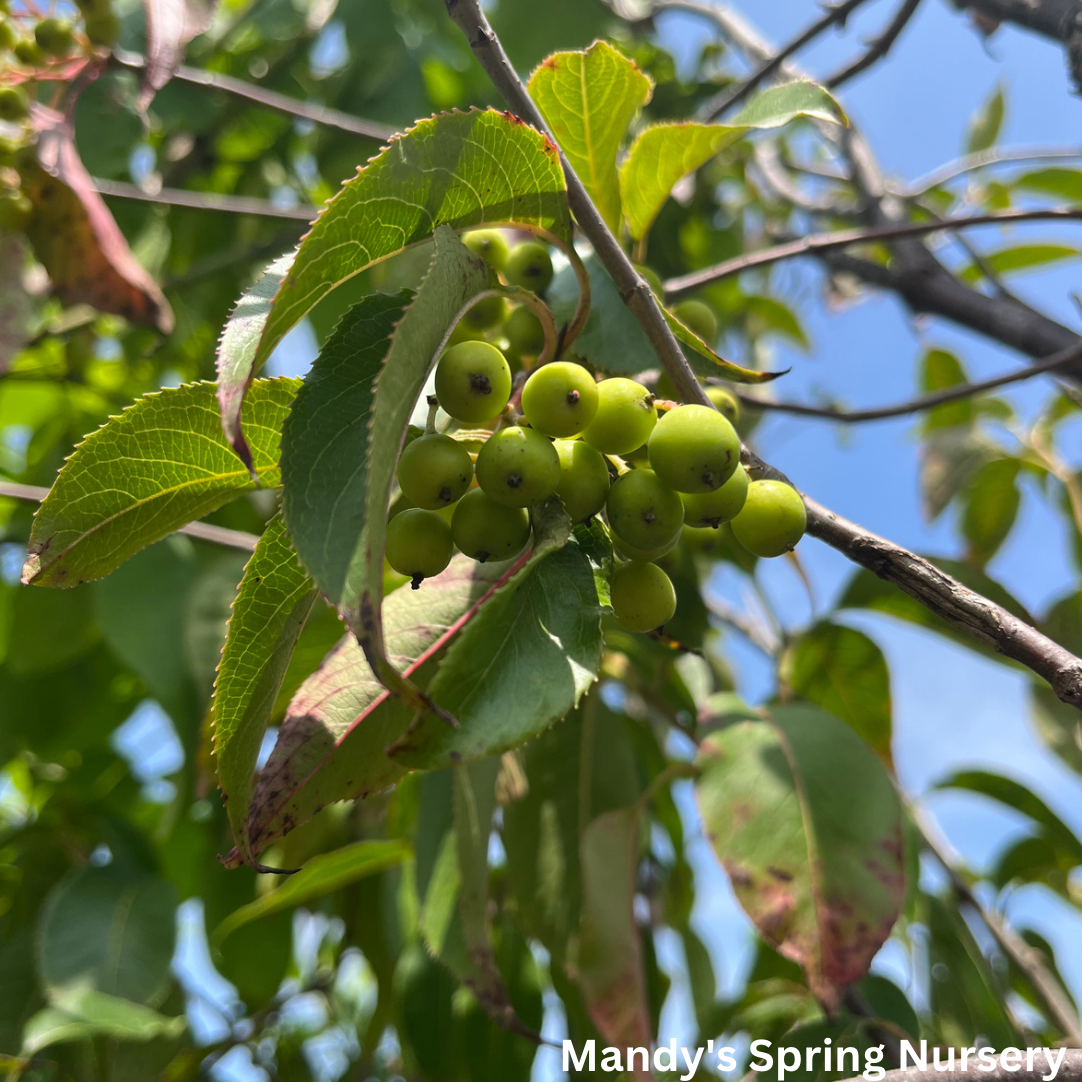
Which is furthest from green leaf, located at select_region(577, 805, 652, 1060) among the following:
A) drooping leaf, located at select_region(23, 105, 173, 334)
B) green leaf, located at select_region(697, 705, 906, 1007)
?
drooping leaf, located at select_region(23, 105, 173, 334)

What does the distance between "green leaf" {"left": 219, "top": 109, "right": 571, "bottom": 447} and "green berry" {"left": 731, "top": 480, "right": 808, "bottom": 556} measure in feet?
0.91

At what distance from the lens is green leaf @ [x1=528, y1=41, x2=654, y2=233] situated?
2.96ft

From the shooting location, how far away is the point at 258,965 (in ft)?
5.67

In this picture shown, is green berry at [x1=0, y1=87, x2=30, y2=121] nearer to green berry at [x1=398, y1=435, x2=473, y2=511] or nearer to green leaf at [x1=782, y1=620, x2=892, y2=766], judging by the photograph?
green berry at [x1=398, y1=435, x2=473, y2=511]

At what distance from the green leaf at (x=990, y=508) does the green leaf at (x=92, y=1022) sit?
200 centimetres

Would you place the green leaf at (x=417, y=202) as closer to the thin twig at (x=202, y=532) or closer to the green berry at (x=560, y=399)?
the green berry at (x=560, y=399)

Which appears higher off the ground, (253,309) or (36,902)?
(253,309)

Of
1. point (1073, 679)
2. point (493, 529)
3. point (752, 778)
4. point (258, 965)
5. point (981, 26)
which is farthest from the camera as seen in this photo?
point (258, 965)

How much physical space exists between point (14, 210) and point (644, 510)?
135cm

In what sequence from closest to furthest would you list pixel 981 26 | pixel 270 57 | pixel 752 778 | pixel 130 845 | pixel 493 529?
pixel 493 529, pixel 752 778, pixel 981 26, pixel 130 845, pixel 270 57

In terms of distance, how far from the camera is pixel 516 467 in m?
0.62

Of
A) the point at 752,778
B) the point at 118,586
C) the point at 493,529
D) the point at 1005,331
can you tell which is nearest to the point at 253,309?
the point at 493,529

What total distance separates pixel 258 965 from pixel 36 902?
67cm

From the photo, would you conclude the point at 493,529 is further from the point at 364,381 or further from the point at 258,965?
the point at 258,965
